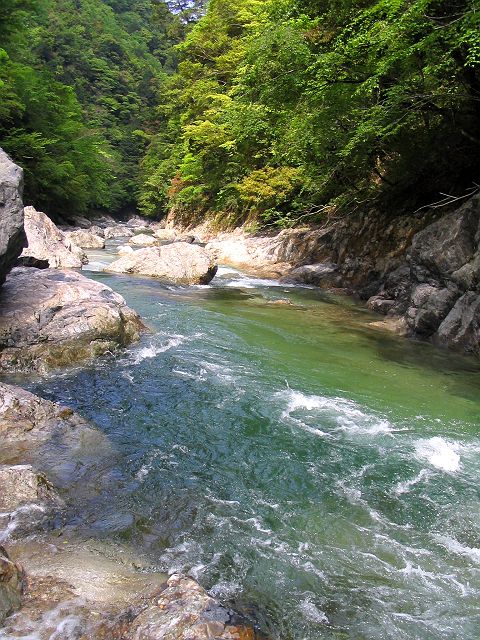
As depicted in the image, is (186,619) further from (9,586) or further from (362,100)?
(362,100)

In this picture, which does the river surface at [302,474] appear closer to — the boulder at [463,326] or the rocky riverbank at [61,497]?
the rocky riverbank at [61,497]

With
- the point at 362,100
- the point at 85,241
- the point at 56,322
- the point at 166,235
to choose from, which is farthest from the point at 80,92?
the point at 56,322

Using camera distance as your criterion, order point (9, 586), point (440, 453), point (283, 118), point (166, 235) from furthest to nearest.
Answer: point (166, 235) → point (283, 118) → point (440, 453) → point (9, 586)

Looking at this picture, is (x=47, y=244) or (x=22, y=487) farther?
(x=47, y=244)

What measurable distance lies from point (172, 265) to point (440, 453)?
40.7ft

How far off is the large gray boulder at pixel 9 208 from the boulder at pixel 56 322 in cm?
114

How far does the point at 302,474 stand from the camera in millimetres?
5199

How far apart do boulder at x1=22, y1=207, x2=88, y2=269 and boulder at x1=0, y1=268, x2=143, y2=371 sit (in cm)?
626

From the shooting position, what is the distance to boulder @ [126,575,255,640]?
2766 mm

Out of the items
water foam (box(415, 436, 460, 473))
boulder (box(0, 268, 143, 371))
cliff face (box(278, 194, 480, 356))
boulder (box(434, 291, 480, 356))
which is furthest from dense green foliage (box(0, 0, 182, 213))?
water foam (box(415, 436, 460, 473))

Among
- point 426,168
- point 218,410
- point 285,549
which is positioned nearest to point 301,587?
point 285,549

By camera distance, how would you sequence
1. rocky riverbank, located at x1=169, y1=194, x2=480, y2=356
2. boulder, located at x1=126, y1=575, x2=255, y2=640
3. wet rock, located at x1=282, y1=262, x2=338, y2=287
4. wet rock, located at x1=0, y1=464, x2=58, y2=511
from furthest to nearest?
wet rock, located at x1=282, y1=262, x2=338, y2=287, rocky riverbank, located at x1=169, y1=194, x2=480, y2=356, wet rock, located at x1=0, y1=464, x2=58, y2=511, boulder, located at x1=126, y1=575, x2=255, y2=640

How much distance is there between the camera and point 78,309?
8617 millimetres

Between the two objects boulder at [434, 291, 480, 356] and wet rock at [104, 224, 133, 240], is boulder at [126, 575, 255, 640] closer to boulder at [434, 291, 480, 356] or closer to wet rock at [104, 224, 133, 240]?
boulder at [434, 291, 480, 356]
